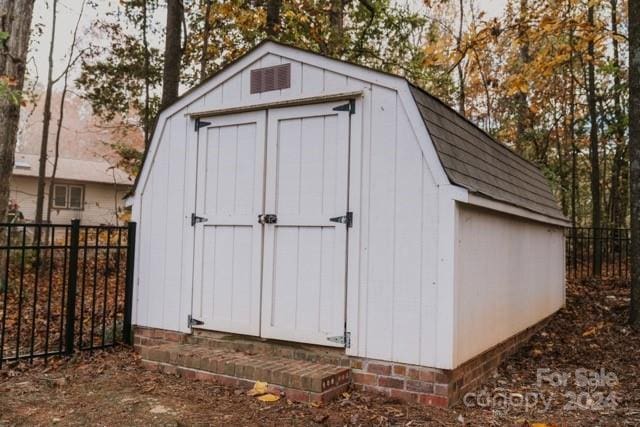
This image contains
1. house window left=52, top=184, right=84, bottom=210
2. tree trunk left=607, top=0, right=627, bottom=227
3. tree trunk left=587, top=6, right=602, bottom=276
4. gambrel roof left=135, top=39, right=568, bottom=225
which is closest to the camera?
gambrel roof left=135, top=39, right=568, bottom=225

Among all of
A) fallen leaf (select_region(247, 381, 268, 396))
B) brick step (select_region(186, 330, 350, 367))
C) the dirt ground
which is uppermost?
brick step (select_region(186, 330, 350, 367))

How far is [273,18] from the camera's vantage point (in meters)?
11.0

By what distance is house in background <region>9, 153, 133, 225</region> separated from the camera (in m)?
22.4

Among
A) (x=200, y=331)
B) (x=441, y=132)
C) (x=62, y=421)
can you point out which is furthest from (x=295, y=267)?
(x=62, y=421)

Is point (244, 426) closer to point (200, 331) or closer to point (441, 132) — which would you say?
point (200, 331)

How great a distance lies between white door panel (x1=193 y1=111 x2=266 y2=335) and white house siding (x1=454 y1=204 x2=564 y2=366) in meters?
1.95

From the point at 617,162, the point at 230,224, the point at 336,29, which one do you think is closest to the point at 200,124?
the point at 230,224

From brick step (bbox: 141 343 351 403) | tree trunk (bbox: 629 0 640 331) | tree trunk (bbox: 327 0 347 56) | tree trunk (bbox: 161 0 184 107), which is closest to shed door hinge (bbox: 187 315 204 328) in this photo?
brick step (bbox: 141 343 351 403)

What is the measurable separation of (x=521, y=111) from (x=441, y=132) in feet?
40.7

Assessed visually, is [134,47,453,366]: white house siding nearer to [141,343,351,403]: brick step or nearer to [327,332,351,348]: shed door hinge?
[327,332,351,348]: shed door hinge

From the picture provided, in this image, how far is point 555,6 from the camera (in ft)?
30.5

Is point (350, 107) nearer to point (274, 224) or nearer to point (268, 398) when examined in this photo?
point (274, 224)

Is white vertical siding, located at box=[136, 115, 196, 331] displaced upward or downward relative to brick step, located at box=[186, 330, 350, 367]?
upward

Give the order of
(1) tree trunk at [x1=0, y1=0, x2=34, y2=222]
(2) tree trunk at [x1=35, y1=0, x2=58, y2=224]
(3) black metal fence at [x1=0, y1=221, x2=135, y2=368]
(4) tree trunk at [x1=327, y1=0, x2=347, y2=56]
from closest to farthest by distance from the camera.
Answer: (3) black metal fence at [x1=0, y1=221, x2=135, y2=368]
(1) tree trunk at [x1=0, y1=0, x2=34, y2=222]
(4) tree trunk at [x1=327, y1=0, x2=347, y2=56]
(2) tree trunk at [x1=35, y1=0, x2=58, y2=224]
